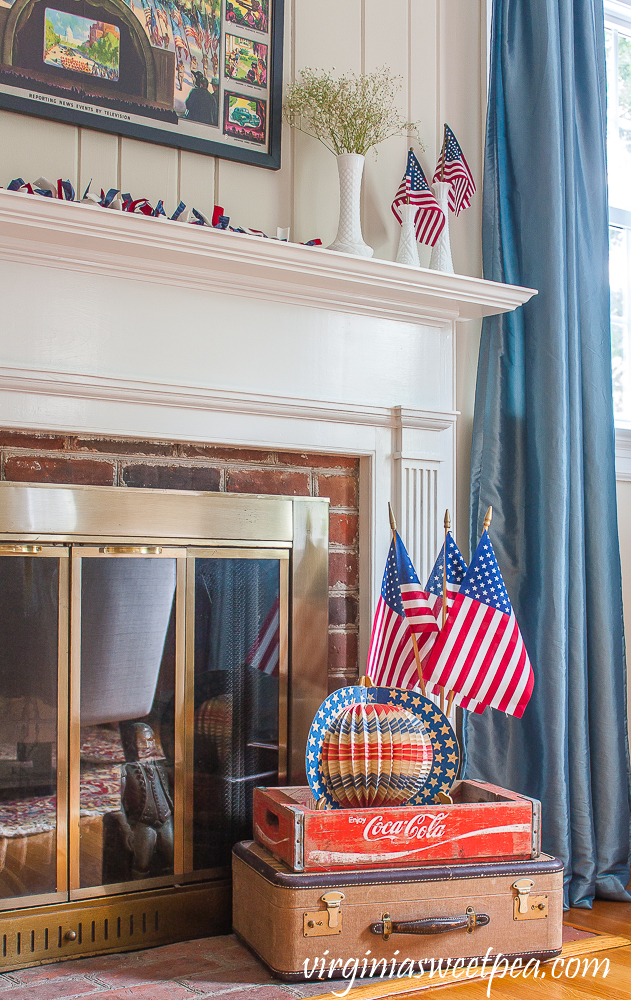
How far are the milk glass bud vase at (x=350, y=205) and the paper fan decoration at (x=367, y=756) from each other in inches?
37.2

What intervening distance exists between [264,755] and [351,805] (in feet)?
0.96

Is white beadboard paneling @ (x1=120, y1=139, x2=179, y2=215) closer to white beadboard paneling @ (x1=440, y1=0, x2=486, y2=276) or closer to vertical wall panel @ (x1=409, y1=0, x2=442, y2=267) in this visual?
vertical wall panel @ (x1=409, y1=0, x2=442, y2=267)

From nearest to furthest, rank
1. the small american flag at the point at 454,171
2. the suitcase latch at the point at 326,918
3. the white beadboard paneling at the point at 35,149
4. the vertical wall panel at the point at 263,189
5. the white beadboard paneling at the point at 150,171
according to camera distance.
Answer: the suitcase latch at the point at 326,918 < the white beadboard paneling at the point at 35,149 < the white beadboard paneling at the point at 150,171 < the vertical wall panel at the point at 263,189 < the small american flag at the point at 454,171

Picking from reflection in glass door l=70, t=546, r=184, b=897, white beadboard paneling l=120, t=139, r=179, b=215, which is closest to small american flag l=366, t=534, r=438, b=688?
reflection in glass door l=70, t=546, r=184, b=897

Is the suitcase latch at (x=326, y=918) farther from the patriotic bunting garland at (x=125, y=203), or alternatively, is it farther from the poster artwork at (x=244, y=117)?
the poster artwork at (x=244, y=117)

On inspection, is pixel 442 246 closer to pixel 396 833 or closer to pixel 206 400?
pixel 206 400

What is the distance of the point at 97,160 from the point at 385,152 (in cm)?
69

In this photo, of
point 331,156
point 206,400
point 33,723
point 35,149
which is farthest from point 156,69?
point 33,723

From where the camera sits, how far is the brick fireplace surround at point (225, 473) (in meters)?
1.65

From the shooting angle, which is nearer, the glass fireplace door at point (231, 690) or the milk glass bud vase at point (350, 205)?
the glass fireplace door at point (231, 690)

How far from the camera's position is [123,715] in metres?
1.70

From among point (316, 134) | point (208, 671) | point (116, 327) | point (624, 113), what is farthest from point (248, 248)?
point (624, 113)

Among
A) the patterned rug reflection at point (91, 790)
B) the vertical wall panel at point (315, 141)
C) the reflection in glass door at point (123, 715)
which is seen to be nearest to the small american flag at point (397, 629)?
the reflection in glass door at point (123, 715)

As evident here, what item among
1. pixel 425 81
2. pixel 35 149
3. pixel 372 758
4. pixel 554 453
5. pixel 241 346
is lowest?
pixel 372 758
